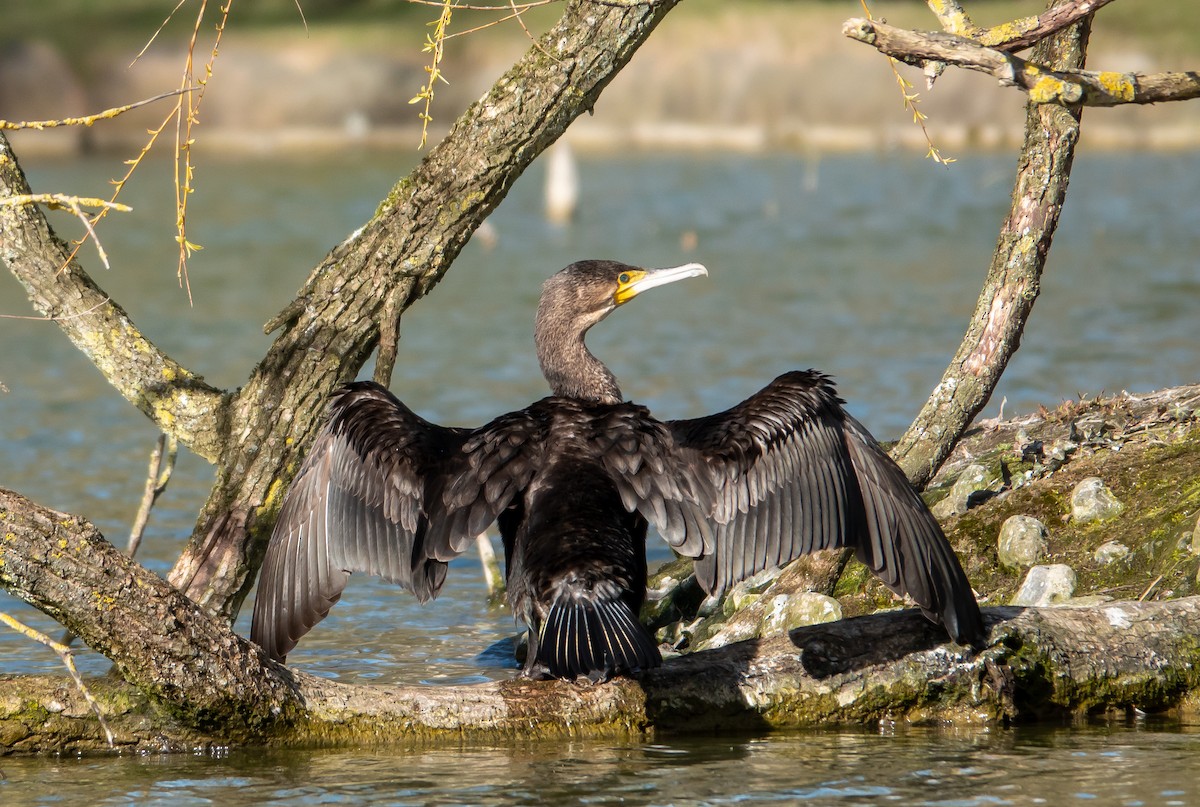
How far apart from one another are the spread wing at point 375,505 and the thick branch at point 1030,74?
73.3 inches

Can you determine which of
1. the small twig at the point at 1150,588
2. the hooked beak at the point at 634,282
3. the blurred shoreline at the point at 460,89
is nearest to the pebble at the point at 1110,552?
the small twig at the point at 1150,588

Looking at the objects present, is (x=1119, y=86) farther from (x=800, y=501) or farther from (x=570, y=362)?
(x=570, y=362)

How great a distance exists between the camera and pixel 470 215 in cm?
551

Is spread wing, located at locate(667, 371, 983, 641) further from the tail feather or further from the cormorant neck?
the cormorant neck

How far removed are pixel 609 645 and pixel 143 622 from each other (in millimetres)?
1301

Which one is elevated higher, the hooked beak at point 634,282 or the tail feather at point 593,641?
the hooked beak at point 634,282

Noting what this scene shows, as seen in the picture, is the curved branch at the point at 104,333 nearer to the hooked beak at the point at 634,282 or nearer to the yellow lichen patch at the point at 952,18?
the hooked beak at the point at 634,282

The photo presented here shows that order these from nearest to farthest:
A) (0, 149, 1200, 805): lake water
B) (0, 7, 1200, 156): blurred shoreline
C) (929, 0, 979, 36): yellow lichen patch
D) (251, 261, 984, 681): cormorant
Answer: (929, 0, 979, 36): yellow lichen patch, (0, 149, 1200, 805): lake water, (251, 261, 984, 681): cormorant, (0, 7, 1200, 156): blurred shoreline

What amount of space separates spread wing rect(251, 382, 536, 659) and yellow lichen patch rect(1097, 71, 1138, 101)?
212 centimetres

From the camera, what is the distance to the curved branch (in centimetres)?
545

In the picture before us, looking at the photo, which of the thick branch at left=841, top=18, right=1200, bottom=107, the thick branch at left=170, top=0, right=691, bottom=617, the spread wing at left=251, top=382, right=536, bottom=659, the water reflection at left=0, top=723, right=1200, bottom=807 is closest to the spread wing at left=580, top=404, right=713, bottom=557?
the spread wing at left=251, top=382, right=536, bottom=659

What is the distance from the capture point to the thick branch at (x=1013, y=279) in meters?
5.82

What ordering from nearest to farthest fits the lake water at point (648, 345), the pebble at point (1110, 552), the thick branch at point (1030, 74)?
the thick branch at point (1030, 74) → the lake water at point (648, 345) → the pebble at point (1110, 552)

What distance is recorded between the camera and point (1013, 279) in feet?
19.2
